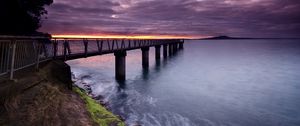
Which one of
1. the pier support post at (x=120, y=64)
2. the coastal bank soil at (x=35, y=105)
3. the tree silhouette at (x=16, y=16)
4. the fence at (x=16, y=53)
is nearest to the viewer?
the coastal bank soil at (x=35, y=105)

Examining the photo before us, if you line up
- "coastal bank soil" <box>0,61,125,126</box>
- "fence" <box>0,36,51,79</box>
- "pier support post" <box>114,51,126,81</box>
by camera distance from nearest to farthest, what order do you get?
"coastal bank soil" <box>0,61,125,126</box> → "fence" <box>0,36,51,79</box> → "pier support post" <box>114,51,126,81</box>

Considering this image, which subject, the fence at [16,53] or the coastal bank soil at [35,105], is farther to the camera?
the fence at [16,53]

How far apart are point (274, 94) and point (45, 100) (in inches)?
758

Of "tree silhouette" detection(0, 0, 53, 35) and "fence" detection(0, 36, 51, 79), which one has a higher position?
"tree silhouette" detection(0, 0, 53, 35)

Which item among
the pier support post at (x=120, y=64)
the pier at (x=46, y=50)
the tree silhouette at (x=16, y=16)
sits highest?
the tree silhouette at (x=16, y=16)

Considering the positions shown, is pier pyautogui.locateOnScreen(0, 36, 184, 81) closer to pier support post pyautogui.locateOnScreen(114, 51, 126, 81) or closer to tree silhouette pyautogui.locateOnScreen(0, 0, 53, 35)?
pier support post pyautogui.locateOnScreen(114, 51, 126, 81)

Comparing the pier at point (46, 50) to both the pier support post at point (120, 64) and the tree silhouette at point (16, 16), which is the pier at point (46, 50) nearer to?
the pier support post at point (120, 64)

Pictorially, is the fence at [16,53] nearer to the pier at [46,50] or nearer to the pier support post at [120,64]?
the pier at [46,50]

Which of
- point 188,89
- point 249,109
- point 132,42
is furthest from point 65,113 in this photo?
point 132,42

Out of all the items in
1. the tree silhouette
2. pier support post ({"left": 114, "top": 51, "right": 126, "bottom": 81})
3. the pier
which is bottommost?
pier support post ({"left": 114, "top": 51, "right": 126, "bottom": 81})

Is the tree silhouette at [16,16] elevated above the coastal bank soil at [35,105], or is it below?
above

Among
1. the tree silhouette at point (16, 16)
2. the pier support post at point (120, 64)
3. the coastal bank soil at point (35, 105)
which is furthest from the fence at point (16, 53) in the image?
the pier support post at point (120, 64)

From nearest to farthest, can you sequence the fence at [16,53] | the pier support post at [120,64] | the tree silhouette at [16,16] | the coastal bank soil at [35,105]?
1. the coastal bank soil at [35,105]
2. the fence at [16,53]
3. the tree silhouette at [16,16]
4. the pier support post at [120,64]

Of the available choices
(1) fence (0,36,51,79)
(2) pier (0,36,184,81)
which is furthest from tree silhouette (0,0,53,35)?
(1) fence (0,36,51,79)
